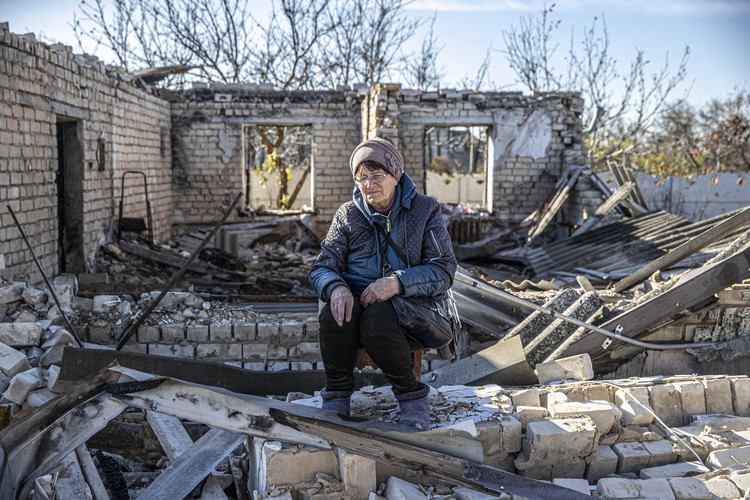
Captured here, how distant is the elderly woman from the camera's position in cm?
273

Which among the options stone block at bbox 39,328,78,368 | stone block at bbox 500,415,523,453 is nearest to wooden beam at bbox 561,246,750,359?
stone block at bbox 500,415,523,453

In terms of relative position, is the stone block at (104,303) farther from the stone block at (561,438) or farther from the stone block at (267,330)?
the stone block at (561,438)

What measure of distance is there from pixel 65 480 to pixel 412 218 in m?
2.05

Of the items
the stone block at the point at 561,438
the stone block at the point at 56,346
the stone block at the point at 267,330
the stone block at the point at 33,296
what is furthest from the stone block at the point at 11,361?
the stone block at the point at 561,438

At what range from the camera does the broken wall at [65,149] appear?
239 inches

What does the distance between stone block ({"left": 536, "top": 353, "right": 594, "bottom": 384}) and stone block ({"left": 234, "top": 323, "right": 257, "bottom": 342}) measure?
253 cm

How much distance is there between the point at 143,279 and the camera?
7871mm

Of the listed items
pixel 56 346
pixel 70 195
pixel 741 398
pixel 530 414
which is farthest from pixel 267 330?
pixel 70 195

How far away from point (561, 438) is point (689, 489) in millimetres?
551

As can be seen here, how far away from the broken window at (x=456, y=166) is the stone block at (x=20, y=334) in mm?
15925

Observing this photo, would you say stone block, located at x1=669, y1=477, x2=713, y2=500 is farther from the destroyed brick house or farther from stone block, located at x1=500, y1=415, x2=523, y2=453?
stone block, located at x1=500, y1=415, x2=523, y2=453

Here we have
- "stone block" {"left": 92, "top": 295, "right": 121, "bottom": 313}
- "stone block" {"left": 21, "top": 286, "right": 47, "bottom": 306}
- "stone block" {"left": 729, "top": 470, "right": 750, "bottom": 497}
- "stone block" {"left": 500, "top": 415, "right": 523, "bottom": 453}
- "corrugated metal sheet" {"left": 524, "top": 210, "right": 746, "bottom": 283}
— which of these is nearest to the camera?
"stone block" {"left": 729, "top": 470, "right": 750, "bottom": 497}

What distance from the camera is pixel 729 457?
2.97 meters

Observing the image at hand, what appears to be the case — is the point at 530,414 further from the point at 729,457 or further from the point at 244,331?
the point at 244,331
